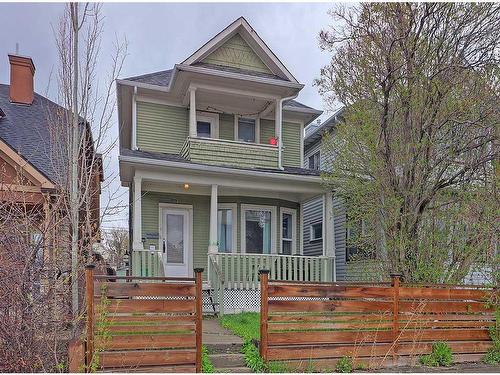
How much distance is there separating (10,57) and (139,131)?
6225mm

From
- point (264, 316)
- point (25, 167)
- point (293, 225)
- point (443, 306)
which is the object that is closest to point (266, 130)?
point (293, 225)

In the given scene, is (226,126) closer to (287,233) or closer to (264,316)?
(287,233)

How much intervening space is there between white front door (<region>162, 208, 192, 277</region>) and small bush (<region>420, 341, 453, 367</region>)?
22.7 feet

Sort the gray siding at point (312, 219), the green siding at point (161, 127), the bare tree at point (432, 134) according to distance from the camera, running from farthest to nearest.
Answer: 1. the gray siding at point (312, 219)
2. the green siding at point (161, 127)
3. the bare tree at point (432, 134)

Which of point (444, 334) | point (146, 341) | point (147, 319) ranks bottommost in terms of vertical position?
point (444, 334)

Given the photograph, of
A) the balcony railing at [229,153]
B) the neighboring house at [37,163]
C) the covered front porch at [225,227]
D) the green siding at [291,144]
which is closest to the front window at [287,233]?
the covered front porch at [225,227]

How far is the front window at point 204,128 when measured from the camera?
1230 centimetres

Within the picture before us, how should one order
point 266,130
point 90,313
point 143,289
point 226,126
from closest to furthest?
point 90,313, point 143,289, point 226,126, point 266,130

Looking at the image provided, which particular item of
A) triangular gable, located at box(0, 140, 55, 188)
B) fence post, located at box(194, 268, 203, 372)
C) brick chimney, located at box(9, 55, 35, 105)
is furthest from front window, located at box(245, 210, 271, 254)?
brick chimney, located at box(9, 55, 35, 105)

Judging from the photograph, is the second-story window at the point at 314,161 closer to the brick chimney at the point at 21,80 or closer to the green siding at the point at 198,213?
the green siding at the point at 198,213

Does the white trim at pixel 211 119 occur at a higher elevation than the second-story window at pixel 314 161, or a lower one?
higher

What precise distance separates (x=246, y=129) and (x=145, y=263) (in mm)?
5759

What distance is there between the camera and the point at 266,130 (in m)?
13.0

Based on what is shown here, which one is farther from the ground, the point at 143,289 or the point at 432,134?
the point at 432,134
